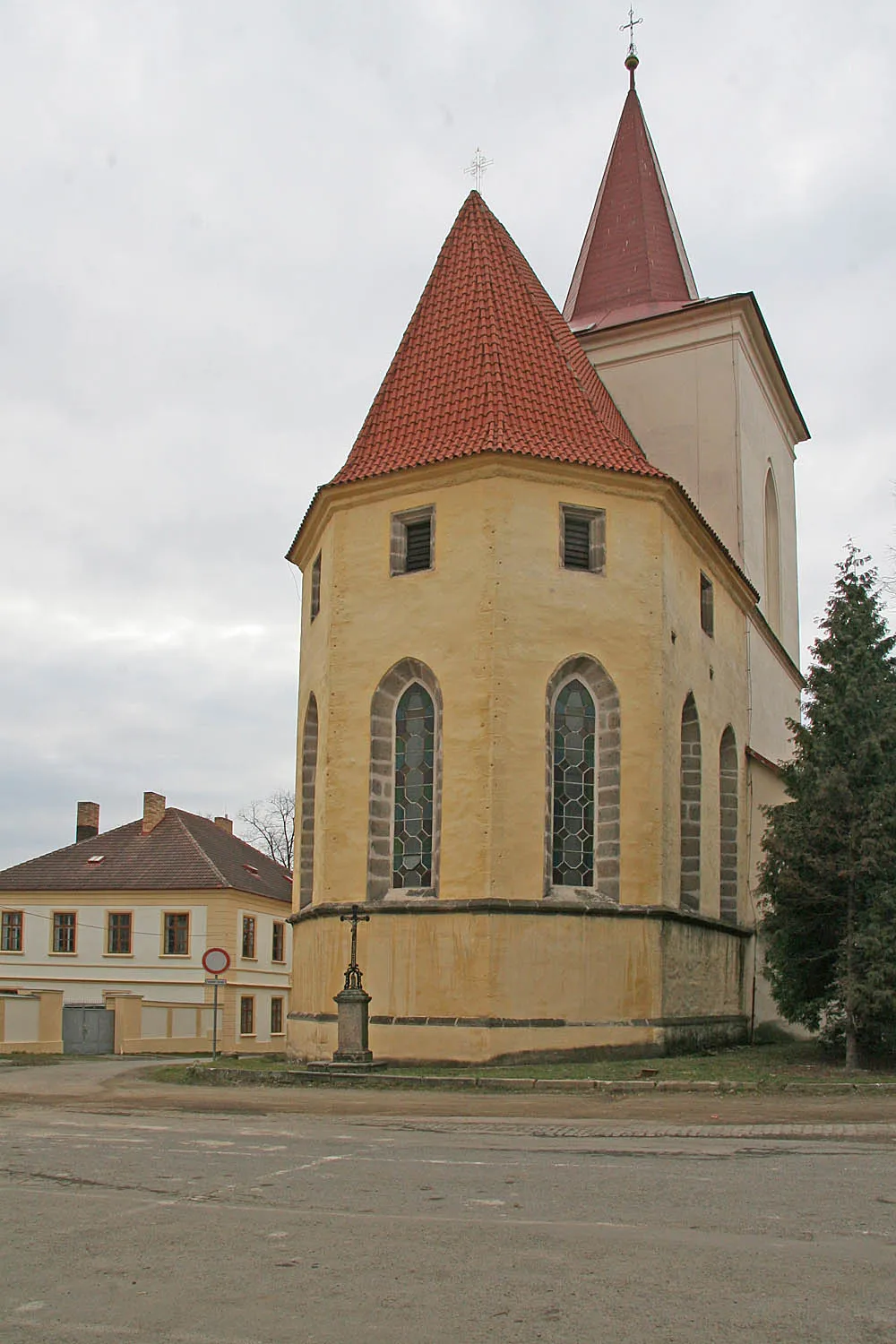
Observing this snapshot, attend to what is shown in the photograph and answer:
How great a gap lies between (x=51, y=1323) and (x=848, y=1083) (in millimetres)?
11670

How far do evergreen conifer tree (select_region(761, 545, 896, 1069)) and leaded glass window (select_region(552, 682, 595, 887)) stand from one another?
2630 millimetres

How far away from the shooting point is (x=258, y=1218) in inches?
268

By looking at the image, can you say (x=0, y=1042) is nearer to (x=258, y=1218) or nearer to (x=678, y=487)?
(x=678, y=487)

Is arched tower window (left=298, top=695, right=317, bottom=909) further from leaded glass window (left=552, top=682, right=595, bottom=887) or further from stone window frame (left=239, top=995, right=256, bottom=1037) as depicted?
stone window frame (left=239, top=995, right=256, bottom=1037)

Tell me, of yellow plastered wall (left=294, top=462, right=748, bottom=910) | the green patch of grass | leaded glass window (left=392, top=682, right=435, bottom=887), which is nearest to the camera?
the green patch of grass

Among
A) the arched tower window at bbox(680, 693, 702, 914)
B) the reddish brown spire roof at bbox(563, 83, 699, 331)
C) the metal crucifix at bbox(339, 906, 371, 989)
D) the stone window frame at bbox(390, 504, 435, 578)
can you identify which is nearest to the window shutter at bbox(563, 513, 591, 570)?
the stone window frame at bbox(390, 504, 435, 578)

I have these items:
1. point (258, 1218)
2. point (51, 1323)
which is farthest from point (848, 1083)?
point (51, 1323)

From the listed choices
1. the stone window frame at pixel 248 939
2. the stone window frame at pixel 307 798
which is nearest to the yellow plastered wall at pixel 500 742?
the stone window frame at pixel 307 798

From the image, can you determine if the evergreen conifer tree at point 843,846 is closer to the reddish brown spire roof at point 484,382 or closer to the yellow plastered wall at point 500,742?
the yellow plastered wall at point 500,742

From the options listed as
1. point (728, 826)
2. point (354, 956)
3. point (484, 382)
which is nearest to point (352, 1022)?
point (354, 956)

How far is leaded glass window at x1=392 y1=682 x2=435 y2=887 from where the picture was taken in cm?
1977

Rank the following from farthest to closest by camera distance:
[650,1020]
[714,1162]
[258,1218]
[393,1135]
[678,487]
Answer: [678,487] < [650,1020] < [393,1135] < [714,1162] < [258,1218]

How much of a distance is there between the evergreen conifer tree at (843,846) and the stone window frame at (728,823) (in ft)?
13.4

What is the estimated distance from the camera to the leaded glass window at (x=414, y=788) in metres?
19.8
